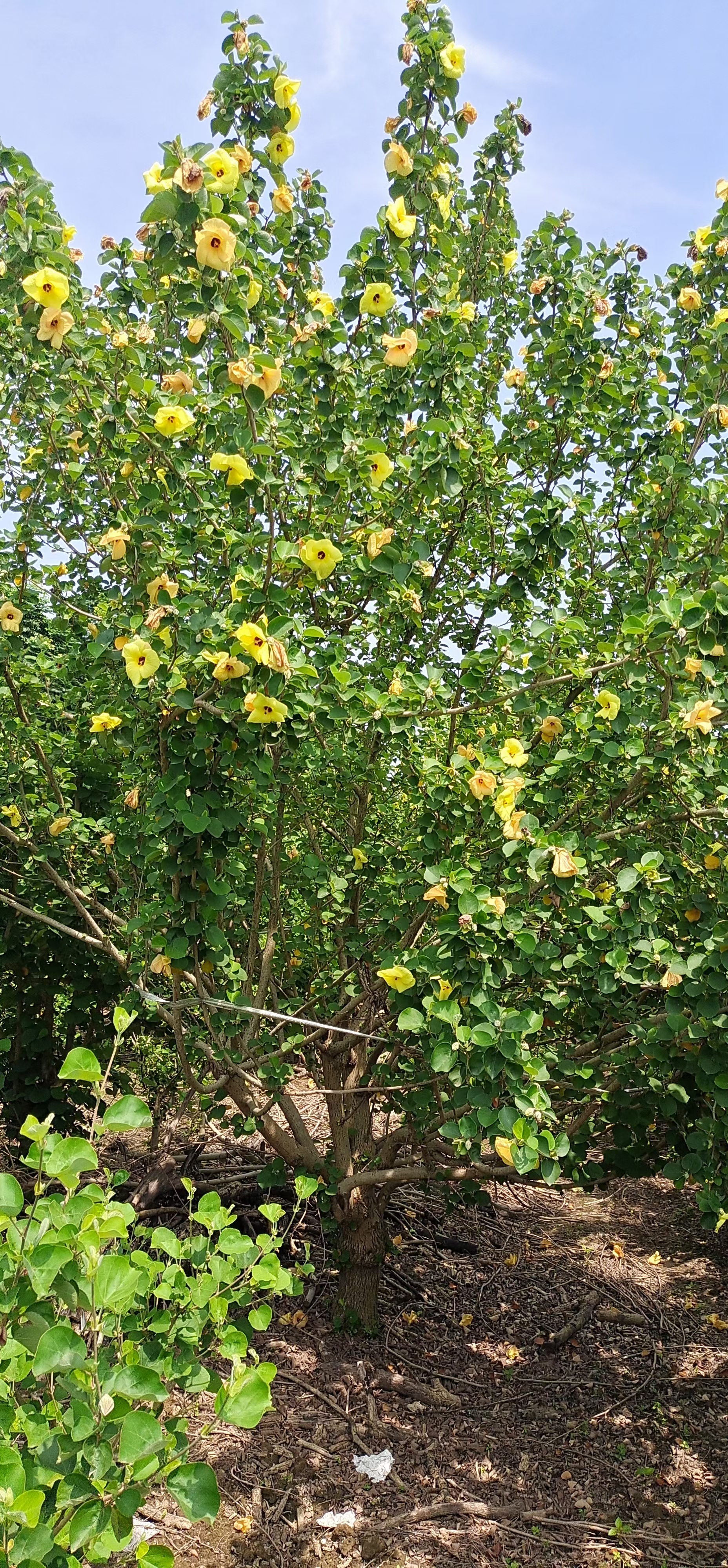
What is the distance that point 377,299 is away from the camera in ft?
7.18

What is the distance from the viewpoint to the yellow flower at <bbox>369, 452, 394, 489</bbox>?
7.37 ft

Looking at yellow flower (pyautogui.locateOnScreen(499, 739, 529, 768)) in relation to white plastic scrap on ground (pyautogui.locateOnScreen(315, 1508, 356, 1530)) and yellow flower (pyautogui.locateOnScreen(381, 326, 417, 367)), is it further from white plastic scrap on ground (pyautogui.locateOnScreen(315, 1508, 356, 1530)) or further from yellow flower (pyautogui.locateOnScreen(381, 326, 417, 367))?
white plastic scrap on ground (pyautogui.locateOnScreen(315, 1508, 356, 1530))

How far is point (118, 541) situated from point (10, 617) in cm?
85

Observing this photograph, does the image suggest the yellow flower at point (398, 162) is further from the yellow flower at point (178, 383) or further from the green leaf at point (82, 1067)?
the green leaf at point (82, 1067)

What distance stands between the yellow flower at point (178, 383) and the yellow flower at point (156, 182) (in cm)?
35

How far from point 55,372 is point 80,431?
43 cm

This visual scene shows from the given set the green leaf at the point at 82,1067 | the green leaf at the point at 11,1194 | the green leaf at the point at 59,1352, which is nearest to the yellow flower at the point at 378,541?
the green leaf at the point at 82,1067

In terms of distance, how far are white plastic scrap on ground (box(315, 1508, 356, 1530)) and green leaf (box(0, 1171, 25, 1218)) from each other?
6.23ft

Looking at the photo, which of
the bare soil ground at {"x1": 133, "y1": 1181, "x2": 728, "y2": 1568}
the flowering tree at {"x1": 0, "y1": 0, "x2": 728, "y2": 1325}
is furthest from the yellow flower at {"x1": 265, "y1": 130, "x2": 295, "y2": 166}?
the bare soil ground at {"x1": 133, "y1": 1181, "x2": 728, "y2": 1568}

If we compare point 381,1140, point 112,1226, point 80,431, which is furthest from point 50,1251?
point 381,1140

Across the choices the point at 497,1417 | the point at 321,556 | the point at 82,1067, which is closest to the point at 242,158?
the point at 321,556

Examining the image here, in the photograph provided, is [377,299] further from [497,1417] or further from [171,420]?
[497,1417]

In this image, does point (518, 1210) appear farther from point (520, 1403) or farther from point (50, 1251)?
point (50, 1251)

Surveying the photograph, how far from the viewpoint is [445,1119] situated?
9.04 ft
